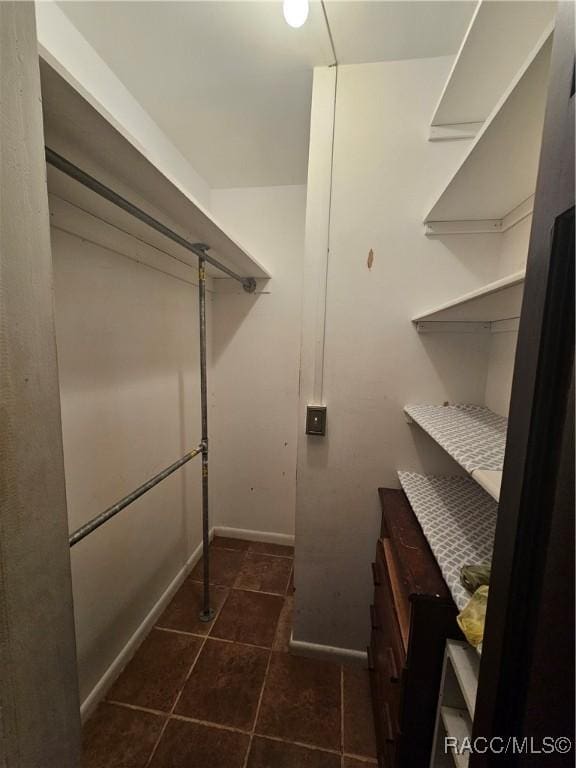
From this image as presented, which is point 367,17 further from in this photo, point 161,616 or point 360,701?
point 161,616

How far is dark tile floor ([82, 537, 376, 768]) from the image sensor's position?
107cm

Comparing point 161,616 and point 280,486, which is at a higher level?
point 280,486

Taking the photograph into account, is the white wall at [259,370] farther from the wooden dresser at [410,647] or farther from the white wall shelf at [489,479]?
the white wall shelf at [489,479]

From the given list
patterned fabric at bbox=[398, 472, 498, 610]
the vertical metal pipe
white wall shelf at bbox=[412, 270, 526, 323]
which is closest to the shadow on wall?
the vertical metal pipe

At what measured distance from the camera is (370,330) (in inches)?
51.4

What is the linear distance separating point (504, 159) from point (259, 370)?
5.32ft

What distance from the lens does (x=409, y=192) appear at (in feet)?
4.03

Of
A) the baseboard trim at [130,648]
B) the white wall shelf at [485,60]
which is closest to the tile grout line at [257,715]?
the baseboard trim at [130,648]

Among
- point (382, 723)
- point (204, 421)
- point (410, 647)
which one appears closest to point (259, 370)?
point (204, 421)

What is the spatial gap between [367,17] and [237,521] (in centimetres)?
A: 273

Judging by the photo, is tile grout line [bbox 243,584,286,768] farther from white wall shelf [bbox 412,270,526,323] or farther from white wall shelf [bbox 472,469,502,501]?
white wall shelf [bbox 412,270,526,323]

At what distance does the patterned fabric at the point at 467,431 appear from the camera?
729 millimetres

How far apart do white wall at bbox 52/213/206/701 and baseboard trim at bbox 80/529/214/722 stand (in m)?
0.02

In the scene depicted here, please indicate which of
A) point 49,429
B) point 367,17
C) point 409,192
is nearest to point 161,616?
point 49,429
